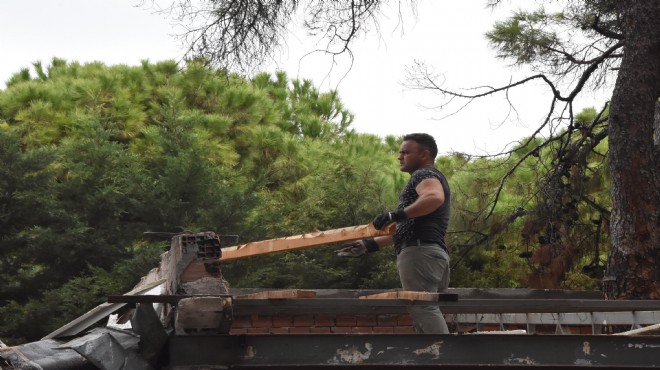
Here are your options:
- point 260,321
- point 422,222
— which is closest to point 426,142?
point 422,222

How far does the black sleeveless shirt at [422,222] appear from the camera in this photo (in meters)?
5.67

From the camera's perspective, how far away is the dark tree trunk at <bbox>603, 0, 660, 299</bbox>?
24.8ft

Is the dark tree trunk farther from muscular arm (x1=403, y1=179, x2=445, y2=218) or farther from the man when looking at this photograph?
muscular arm (x1=403, y1=179, x2=445, y2=218)

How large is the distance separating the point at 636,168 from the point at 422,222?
9.04 ft

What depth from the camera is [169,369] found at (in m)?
4.38

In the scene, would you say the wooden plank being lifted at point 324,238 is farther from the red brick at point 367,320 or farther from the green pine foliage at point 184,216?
the green pine foliage at point 184,216

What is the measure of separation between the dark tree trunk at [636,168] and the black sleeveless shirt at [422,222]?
2.43 metres

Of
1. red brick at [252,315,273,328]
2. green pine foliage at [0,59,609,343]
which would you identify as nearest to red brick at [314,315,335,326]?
red brick at [252,315,273,328]

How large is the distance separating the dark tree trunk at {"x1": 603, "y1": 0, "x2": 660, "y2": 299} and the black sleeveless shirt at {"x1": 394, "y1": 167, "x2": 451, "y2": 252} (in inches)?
95.8

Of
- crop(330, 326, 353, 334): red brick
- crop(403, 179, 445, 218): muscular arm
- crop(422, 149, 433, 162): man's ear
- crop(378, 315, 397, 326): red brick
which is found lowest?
crop(330, 326, 353, 334): red brick

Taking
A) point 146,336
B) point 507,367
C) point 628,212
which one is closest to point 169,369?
point 146,336

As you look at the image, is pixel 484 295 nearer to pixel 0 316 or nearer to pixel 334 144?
pixel 0 316

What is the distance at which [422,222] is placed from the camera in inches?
223

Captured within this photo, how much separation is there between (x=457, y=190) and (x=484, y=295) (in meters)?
2.64
